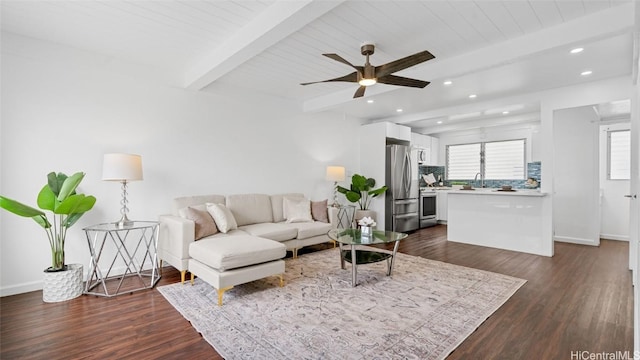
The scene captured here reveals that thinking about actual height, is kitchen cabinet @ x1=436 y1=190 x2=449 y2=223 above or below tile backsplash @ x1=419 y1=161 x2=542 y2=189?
below

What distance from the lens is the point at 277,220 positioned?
4695 millimetres

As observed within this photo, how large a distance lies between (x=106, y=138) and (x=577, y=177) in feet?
23.4

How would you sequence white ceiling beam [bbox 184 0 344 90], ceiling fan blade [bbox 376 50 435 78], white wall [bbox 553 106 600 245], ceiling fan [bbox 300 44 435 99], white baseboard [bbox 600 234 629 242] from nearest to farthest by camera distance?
white ceiling beam [bbox 184 0 344 90]
ceiling fan blade [bbox 376 50 435 78]
ceiling fan [bbox 300 44 435 99]
white wall [bbox 553 106 600 245]
white baseboard [bbox 600 234 629 242]

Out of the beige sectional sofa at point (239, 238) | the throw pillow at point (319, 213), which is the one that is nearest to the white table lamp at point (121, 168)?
the beige sectional sofa at point (239, 238)

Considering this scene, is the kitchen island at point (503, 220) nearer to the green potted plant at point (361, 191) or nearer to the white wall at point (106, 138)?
the green potted plant at point (361, 191)

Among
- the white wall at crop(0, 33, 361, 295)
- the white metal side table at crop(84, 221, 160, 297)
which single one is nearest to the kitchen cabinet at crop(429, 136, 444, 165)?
the white wall at crop(0, 33, 361, 295)

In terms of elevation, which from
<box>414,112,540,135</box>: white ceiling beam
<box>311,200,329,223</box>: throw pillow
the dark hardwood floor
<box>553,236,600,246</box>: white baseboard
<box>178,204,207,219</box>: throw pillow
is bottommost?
the dark hardwood floor

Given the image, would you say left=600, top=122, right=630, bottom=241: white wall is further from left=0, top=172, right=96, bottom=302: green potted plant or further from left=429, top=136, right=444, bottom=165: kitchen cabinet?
left=0, top=172, right=96, bottom=302: green potted plant

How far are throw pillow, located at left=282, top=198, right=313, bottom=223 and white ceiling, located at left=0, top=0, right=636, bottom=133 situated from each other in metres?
1.86

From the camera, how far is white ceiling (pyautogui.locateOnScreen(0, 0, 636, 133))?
7.77 ft

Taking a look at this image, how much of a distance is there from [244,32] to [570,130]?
5.71 meters

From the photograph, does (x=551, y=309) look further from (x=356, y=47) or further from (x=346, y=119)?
(x=346, y=119)

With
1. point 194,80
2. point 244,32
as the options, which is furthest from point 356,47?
point 194,80

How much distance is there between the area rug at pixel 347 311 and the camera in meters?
1.99
